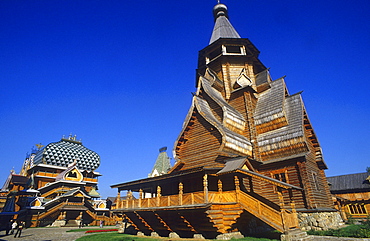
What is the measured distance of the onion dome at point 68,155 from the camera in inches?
1838

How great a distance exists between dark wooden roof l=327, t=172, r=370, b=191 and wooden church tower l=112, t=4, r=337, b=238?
1973 cm

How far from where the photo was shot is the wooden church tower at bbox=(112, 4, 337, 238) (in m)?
13.0

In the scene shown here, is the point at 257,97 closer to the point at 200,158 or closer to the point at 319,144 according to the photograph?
the point at 319,144

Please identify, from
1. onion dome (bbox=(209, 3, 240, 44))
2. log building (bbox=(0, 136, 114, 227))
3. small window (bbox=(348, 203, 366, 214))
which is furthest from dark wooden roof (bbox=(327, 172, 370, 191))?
log building (bbox=(0, 136, 114, 227))

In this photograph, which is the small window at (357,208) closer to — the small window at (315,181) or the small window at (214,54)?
the small window at (315,181)

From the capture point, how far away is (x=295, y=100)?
21969 millimetres

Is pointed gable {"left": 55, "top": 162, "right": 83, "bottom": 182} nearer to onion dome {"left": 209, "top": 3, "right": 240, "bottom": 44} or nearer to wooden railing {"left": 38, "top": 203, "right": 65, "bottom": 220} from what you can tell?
wooden railing {"left": 38, "top": 203, "right": 65, "bottom": 220}

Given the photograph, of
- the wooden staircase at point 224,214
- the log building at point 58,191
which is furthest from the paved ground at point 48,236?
the wooden staircase at point 224,214

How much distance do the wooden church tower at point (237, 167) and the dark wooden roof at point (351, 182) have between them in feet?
64.7

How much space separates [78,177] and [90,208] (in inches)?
352

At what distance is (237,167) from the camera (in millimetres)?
12727

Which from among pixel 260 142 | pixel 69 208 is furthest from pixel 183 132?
pixel 69 208

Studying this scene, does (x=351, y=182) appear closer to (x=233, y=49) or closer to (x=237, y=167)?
(x=233, y=49)

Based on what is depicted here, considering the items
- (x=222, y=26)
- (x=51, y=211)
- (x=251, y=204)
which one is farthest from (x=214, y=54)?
(x=51, y=211)
